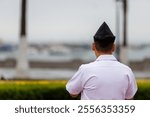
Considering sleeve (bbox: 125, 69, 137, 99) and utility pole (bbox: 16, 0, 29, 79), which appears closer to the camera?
sleeve (bbox: 125, 69, 137, 99)

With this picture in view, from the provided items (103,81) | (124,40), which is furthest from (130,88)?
(124,40)

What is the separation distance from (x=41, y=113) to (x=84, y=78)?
70 centimetres

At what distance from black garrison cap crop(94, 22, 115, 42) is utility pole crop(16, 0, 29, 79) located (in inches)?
741

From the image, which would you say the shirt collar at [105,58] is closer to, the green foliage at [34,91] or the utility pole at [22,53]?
the green foliage at [34,91]

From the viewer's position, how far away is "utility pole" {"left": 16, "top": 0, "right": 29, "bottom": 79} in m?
23.1

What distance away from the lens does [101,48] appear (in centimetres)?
420

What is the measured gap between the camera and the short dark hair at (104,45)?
13.7 feet

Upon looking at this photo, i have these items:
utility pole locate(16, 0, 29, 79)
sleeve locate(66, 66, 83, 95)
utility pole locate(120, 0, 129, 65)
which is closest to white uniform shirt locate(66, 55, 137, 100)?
sleeve locate(66, 66, 83, 95)

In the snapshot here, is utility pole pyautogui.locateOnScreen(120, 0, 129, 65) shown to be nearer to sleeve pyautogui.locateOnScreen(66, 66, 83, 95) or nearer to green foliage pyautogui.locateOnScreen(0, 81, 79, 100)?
green foliage pyautogui.locateOnScreen(0, 81, 79, 100)

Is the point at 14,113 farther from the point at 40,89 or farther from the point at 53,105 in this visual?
the point at 40,89

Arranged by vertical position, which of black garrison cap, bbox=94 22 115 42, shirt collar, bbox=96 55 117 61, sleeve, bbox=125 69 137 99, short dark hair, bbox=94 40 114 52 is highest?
black garrison cap, bbox=94 22 115 42

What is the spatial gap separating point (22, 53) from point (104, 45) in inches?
760

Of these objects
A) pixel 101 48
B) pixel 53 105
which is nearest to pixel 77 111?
pixel 53 105

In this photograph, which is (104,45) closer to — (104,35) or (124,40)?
(104,35)
